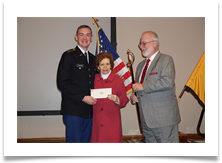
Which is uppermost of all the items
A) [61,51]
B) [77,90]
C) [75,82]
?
[61,51]

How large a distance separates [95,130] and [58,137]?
7.85ft

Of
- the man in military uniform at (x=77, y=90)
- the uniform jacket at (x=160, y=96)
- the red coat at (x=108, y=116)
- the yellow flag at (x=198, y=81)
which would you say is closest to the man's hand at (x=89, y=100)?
the man in military uniform at (x=77, y=90)

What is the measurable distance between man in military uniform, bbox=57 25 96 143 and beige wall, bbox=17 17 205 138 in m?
2.07

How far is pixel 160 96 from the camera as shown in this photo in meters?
2.82

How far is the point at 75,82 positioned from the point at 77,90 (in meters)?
0.14

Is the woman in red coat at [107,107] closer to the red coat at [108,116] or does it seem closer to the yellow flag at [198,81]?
the red coat at [108,116]

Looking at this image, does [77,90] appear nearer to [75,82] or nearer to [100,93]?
[75,82]

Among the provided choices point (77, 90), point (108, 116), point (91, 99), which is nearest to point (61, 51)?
point (77, 90)

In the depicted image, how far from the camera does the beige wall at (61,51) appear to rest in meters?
4.86

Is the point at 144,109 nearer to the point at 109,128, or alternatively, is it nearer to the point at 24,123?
the point at 109,128

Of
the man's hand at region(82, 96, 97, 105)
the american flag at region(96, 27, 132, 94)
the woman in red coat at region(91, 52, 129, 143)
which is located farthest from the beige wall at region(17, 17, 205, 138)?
the man's hand at region(82, 96, 97, 105)

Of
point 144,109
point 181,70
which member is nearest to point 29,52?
point 144,109

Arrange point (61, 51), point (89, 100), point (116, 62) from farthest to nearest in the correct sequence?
point (61, 51)
point (116, 62)
point (89, 100)

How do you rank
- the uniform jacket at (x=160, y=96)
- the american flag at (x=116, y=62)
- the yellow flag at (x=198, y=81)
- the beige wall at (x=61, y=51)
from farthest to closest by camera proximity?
the beige wall at (x=61, y=51), the american flag at (x=116, y=62), the yellow flag at (x=198, y=81), the uniform jacket at (x=160, y=96)
